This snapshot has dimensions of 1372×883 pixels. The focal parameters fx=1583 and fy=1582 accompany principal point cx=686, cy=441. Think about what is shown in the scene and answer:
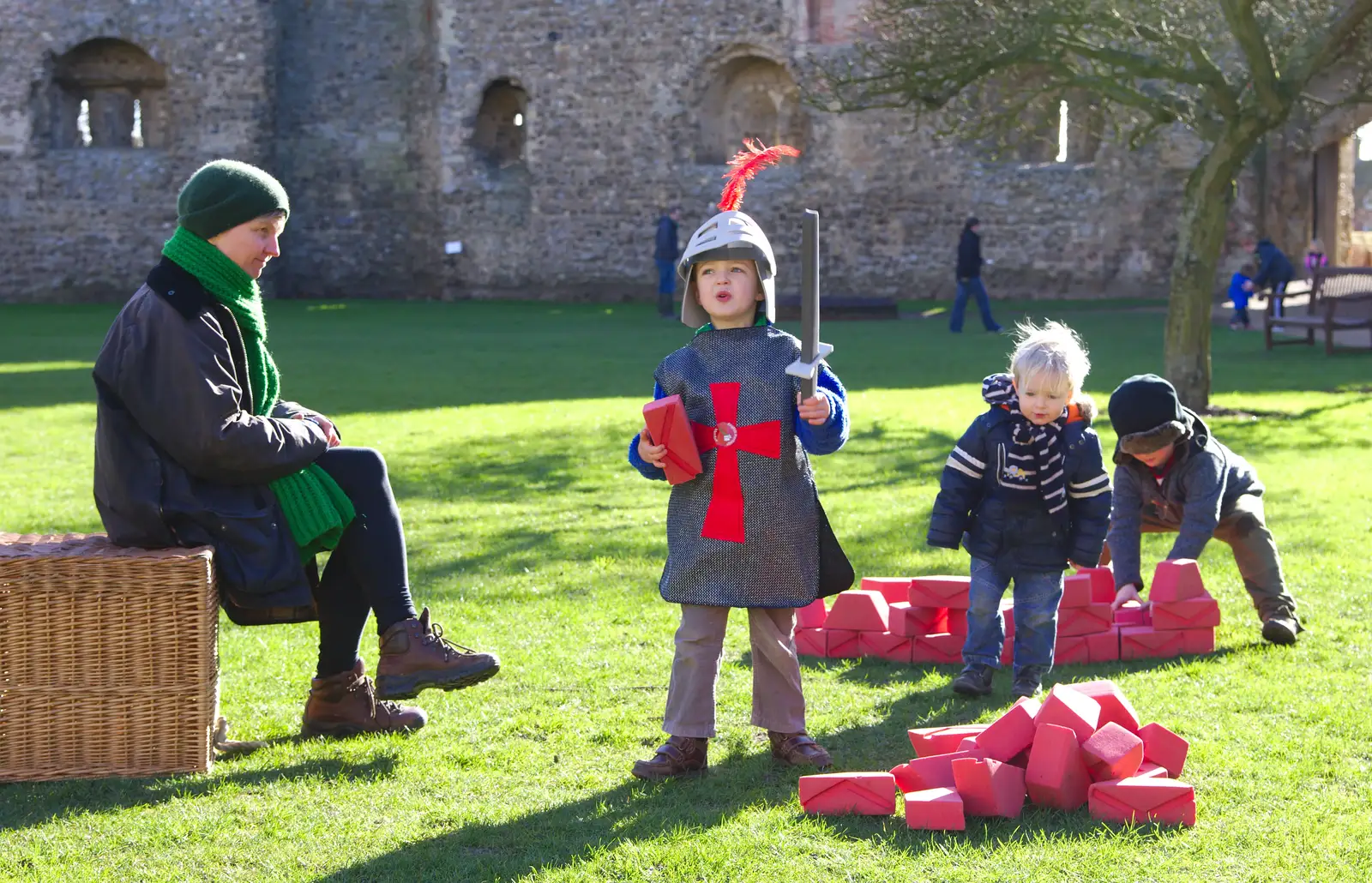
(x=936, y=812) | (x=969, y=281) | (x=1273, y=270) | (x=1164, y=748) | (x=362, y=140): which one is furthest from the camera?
(x=362, y=140)

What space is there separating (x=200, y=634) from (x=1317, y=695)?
9.55 ft

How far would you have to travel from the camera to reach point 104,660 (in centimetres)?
369

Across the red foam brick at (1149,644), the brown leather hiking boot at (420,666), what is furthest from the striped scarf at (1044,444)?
the brown leather hiking boot at (420,666)

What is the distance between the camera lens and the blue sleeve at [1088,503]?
4.40m

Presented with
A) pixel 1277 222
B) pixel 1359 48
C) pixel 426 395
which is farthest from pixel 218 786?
pixel 1277 222

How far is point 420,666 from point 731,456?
915mm

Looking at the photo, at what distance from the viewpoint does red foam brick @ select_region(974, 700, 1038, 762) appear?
11.3 ft

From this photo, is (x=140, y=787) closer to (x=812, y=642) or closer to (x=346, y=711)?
(x=346, y=711)

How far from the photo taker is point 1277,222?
22234 mm

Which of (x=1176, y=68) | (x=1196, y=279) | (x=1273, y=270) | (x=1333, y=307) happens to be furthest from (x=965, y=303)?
(x=1176, y=68)

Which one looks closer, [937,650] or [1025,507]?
[1025,507]

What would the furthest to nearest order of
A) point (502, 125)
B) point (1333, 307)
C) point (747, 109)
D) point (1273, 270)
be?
point (502, 125)
point (747, 109)
point (1273, 270)
point (1333, 307)

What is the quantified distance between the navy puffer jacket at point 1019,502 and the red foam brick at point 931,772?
104 centimetres

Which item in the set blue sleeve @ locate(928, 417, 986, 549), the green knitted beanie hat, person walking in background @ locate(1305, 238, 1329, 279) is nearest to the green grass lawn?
blue sleeve @ locate(928, 417, 986, 549)
